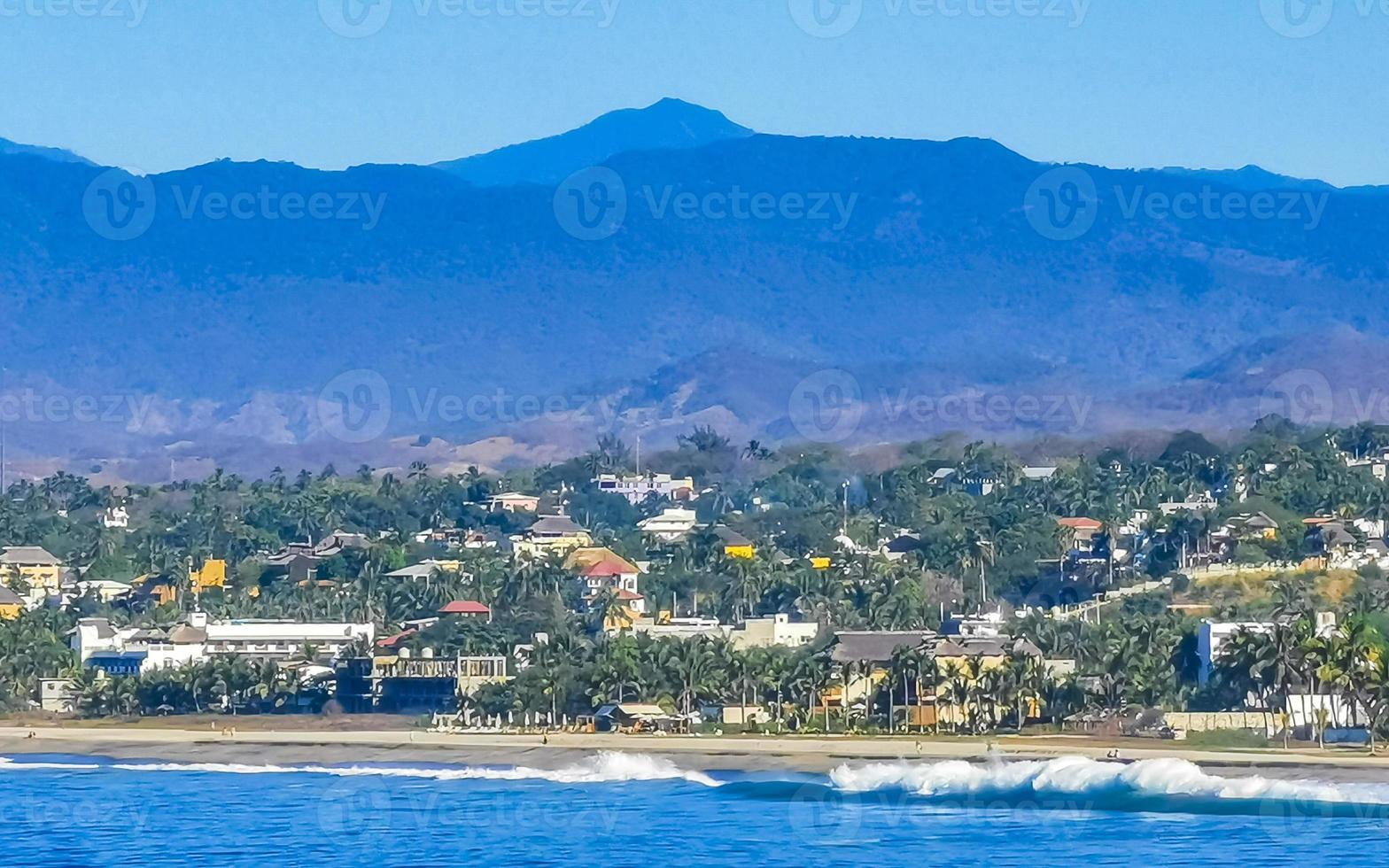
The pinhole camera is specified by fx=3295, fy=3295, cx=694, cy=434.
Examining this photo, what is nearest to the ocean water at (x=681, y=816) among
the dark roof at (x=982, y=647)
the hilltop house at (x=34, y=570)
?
the dark roof at (x=982, y=647)

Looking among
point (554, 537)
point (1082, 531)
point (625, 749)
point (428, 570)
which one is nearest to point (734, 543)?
point (554, 537)

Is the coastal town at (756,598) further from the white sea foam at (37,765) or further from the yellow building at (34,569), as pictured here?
the white sea foam at (37,765)

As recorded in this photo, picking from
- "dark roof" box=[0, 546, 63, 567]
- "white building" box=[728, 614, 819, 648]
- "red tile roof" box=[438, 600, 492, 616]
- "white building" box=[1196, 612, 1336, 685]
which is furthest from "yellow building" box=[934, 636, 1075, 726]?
"dark roof" box=[0, 546, 63, 567]

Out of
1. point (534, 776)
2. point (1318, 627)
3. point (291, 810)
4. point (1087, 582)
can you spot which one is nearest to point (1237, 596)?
point (1087, 582)

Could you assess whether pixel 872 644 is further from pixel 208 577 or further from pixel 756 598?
pixel 208 577

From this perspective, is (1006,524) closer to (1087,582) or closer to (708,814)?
(1087,582)

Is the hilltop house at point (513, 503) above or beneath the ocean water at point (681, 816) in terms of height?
above

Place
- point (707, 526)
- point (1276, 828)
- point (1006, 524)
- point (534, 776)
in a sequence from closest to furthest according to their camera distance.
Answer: point (1276, 828)
point (534, 776)
point (1006, 524)
point (707, 526)
